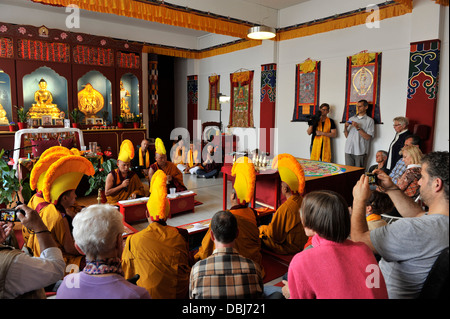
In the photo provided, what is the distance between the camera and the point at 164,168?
5.22 meters

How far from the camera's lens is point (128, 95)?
31.0 ft

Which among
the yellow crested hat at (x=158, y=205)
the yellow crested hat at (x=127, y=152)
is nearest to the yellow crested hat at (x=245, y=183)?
the yellow crested hat at (x=158, y=205)

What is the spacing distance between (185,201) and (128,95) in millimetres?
5656

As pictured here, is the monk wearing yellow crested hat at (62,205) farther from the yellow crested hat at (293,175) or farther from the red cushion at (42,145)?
the red cushion at (42,145)

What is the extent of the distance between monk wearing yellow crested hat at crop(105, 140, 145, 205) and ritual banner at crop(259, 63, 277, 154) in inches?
162

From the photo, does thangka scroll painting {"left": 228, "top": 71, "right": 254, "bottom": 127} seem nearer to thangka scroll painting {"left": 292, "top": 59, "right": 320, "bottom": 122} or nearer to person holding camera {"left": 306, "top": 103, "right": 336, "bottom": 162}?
thangka scroll painting {"left": 292, "top": 59, "right": 320, "bottom": 122}

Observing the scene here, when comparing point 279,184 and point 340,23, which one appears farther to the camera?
point 340,23

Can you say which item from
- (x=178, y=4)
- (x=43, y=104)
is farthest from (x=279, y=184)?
(x=43, y=104)

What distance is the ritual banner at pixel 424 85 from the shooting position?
5.15 m

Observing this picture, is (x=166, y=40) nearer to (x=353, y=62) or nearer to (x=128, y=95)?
(x=128, y=95)

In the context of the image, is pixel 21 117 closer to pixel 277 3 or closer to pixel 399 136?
pixel 277 3

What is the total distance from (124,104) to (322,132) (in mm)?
5686
